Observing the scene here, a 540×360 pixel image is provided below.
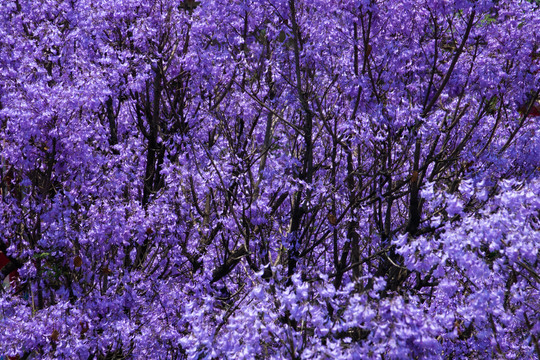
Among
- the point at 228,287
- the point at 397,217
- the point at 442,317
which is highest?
the point at 442,317

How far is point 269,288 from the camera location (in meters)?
6.31

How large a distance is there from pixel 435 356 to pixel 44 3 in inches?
348

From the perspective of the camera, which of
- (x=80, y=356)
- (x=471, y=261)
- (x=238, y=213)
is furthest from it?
(x=238, y=213)

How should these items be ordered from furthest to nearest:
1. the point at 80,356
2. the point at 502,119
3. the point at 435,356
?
1. the point at 502,119
2. the point at 80,356
3. the point at 435,356

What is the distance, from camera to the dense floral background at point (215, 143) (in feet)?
28.3

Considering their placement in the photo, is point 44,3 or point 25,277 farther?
point 44,3

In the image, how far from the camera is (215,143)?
37.0ft

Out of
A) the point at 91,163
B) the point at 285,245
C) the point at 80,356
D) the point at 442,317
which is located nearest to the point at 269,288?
the point at 442,317

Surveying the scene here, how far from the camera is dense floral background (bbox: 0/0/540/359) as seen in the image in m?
8.62

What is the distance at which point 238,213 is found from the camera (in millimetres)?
10578

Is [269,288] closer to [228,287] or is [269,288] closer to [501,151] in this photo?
[501,151]

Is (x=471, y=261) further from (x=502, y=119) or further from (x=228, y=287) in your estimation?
(x=228, y=287)

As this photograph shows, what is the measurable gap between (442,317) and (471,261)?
Answer: 2.27 ft

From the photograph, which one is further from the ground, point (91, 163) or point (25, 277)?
point (91, 163)
